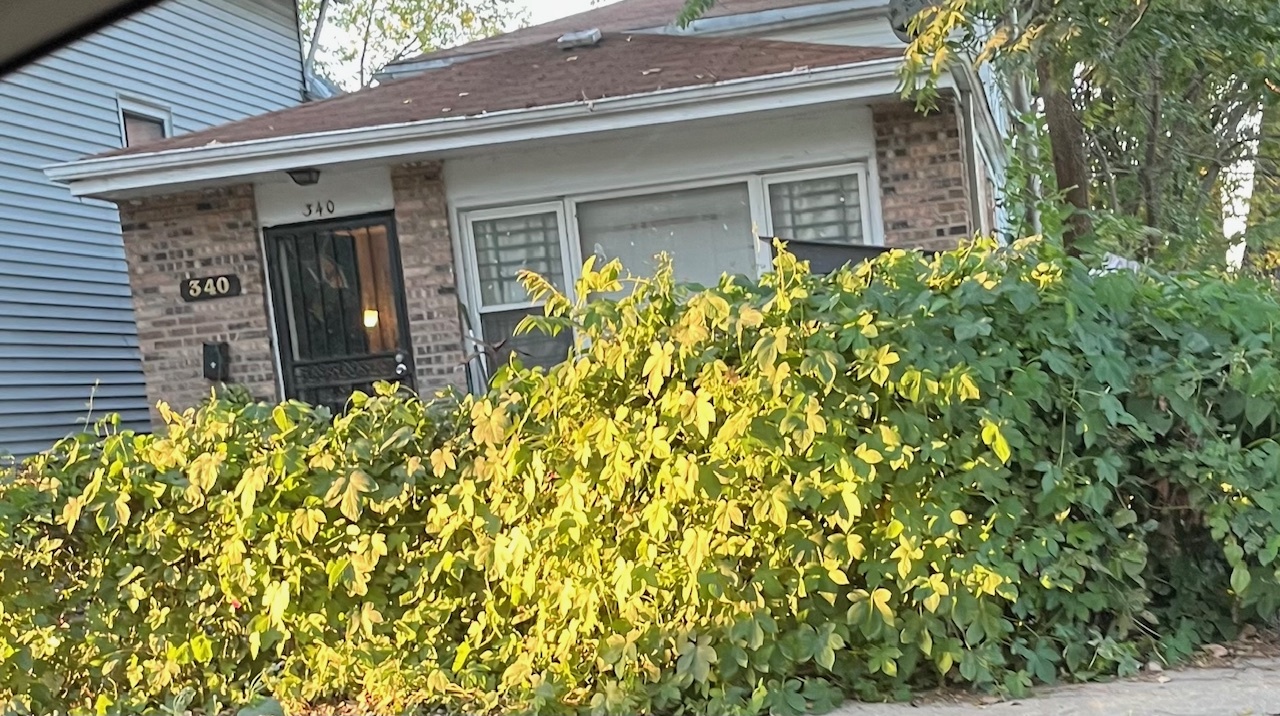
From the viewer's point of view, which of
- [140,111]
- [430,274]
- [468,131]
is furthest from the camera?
[140,111]

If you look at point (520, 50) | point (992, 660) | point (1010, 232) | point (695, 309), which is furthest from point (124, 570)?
point (1010, 232)

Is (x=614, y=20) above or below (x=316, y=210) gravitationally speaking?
above

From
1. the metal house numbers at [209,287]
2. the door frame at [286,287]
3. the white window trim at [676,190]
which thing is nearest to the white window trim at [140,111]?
the metal house numbers at [209,287]

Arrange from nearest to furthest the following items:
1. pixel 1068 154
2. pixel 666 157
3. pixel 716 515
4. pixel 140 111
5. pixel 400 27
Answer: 1. pixel 716 515
2. pixel 666 157
3. pixel 1068 154
4. pixel 140 111
5. pixel 400 27

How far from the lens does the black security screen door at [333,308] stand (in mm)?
8359

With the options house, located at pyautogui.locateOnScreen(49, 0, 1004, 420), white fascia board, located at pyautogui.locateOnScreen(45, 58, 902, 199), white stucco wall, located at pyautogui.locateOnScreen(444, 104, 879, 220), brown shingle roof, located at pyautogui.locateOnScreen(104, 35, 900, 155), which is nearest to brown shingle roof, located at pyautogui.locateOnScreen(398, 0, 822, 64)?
brown shingle roof, located at pyautogui.locateOnScreen(104, 35, 900, 155)

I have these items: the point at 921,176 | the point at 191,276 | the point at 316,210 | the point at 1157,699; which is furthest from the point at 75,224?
the point at 1157,699

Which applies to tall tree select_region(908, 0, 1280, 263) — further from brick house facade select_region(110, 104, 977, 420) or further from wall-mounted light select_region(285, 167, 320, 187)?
wall-mounted light select_region(285, 167, 320, 187)

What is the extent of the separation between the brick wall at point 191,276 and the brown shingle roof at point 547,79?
1.74ft

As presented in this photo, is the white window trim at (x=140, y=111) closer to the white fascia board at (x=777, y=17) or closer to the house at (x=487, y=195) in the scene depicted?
the house at (x=487, y=195)

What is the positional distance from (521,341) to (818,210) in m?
2.33

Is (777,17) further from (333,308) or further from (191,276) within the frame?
(191,276)

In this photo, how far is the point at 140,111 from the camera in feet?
40.1

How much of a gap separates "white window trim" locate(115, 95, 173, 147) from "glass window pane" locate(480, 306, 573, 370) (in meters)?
6.05
